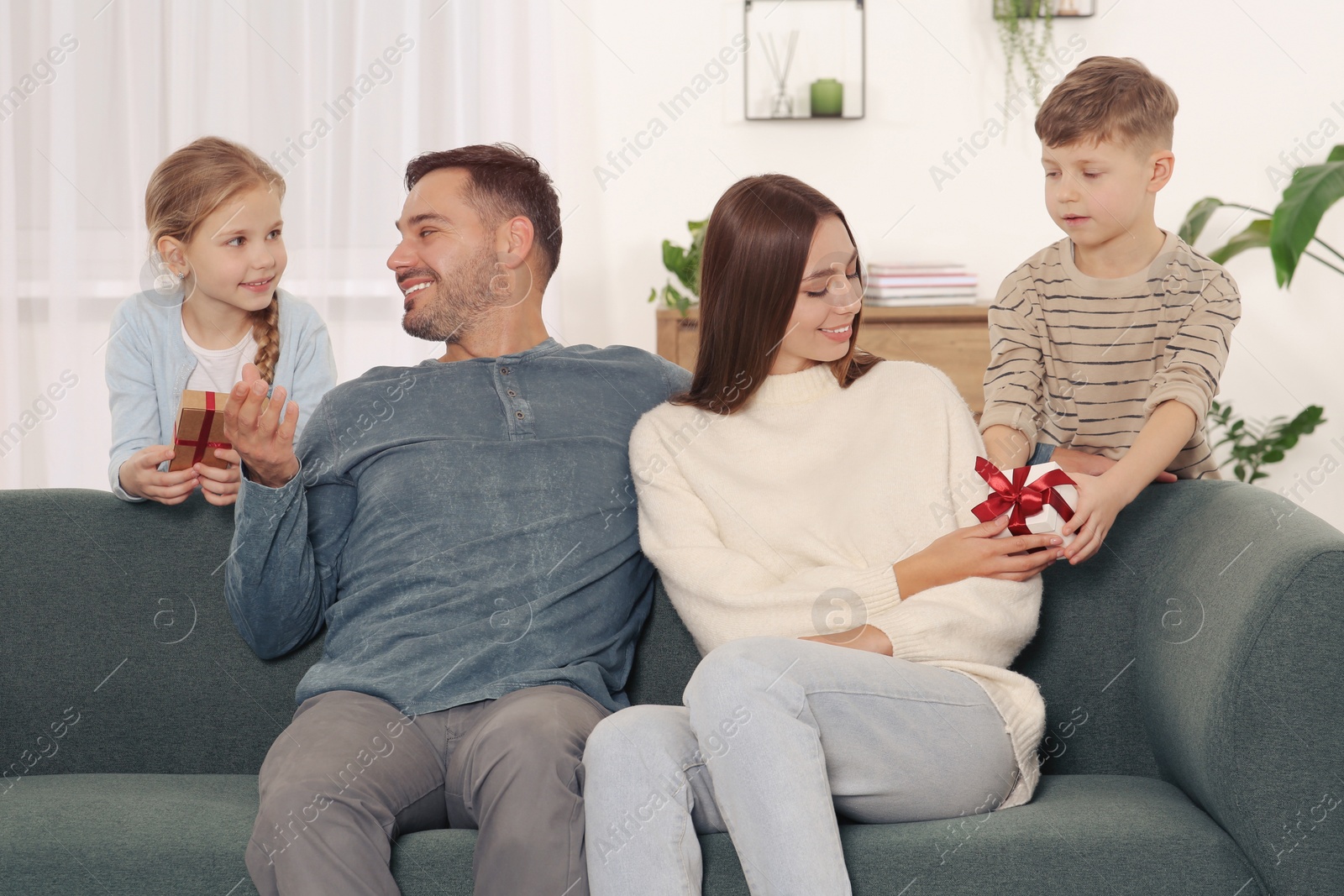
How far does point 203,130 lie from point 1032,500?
9.99 feet

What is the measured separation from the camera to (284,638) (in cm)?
166

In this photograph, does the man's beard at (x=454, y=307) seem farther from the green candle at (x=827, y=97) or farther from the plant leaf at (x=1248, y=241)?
the plant leaf at (x=1248, y=241)

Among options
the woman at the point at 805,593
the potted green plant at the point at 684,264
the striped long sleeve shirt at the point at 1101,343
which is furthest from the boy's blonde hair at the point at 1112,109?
the potted green plant at the point at 684,264

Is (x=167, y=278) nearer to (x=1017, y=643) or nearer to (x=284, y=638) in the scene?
(x=284, y=638)

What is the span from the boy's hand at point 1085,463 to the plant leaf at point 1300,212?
3.90 feet

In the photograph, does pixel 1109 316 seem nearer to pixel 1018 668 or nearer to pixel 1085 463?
pixel 1085 463

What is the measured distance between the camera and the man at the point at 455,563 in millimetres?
1291

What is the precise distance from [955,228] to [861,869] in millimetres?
2807

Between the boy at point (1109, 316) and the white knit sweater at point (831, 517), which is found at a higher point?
the boy at point (1109, 316)

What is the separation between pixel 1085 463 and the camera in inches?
64.2

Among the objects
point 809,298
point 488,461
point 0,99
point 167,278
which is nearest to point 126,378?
point 167,278

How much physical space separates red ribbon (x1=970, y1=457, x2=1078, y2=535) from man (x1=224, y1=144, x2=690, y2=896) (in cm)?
51

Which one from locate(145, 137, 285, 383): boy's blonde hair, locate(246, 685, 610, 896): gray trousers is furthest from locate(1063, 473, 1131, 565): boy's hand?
locate(145, 137, 285, 383): boy's blonde hair

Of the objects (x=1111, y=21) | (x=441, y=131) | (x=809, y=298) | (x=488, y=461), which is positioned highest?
(x=1111, y=21)
